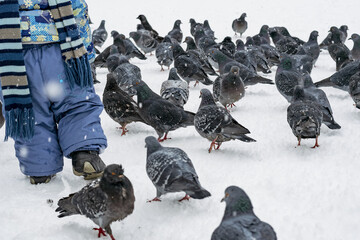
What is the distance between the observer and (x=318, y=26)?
16.9 metres

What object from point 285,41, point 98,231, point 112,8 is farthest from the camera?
point 112,8

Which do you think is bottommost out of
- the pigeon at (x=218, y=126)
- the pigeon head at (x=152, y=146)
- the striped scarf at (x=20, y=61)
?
the pigeon at (x=218, y=126)

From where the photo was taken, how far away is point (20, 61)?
3609 mm

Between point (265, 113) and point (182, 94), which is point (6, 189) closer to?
point (182, 94)

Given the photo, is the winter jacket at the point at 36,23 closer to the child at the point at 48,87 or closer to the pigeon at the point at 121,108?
the child at the point at 48,87

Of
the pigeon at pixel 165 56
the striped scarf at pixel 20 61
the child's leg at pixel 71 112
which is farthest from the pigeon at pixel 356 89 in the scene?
the pigeon at pixel 165 56

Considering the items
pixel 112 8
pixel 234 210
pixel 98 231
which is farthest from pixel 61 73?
pixel 112 8

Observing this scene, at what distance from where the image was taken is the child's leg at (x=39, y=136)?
3775mm

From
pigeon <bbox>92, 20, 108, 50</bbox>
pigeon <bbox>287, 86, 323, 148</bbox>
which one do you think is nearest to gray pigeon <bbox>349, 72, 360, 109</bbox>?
pigeon <bbox>287, 86, 323, 148</bbox>

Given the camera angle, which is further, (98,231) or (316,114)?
(316,114)

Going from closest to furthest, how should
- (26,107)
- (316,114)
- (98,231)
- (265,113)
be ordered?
(98,231), (26,107), (316,114), (265,113)

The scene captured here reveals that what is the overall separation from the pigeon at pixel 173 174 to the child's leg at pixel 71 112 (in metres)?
0.65

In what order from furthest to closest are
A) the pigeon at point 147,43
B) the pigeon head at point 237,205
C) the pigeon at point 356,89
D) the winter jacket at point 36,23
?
the pigeon at point 147,43
the pigeon at point 356,89
the winter jacket at point 36,23
the pigeon head at point 237,205

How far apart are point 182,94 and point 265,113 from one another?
1315 mm
